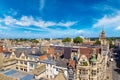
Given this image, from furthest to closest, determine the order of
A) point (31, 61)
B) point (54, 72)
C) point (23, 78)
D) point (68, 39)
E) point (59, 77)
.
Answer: point (68, 39)
point (31, 61)
point (54, 72)
point (59, 77)
point (23, 78)

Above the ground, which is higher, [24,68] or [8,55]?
[8,55]

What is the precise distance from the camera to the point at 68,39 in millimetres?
149375

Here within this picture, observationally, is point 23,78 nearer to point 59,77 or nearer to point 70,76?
point 59,77

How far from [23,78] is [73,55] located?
23.8 m

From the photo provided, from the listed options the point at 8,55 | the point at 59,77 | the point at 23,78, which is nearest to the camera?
the point at 23,78

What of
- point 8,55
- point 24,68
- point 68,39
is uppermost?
point 68,39

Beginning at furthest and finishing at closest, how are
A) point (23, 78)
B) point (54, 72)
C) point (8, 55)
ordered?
1. point (8, 55)
2. point (54, 72)
3. point (23, 78)

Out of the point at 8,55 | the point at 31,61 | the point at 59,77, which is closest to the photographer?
the point at 59,77

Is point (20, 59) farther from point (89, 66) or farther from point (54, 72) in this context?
point (89, 66)

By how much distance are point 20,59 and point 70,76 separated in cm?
2571

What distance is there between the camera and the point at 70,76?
42188 millimetres

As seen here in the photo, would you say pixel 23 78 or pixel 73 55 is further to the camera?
pixel 73 55

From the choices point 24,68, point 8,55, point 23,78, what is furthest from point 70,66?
point 8,55

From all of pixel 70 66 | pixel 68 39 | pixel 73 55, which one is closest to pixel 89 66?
pixel 70 66
